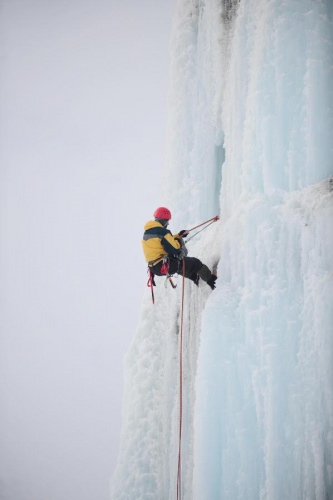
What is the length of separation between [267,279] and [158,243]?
1.42 m

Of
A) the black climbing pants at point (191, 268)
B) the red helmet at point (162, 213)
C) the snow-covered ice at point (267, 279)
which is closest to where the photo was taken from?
the snow-covered ice at point (267, 279)

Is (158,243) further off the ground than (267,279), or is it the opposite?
(158,243)

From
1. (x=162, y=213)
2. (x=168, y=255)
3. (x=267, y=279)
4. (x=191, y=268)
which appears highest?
(x=162, y=213)

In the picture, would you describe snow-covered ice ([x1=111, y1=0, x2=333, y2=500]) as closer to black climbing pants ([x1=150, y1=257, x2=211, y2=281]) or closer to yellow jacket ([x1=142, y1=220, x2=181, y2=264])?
black climbing pants ([x1=150, y1=257, x2=211, y2=281])

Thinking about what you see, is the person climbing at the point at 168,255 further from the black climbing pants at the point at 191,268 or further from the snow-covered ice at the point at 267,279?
the snow-covered ice at the point at 267,279

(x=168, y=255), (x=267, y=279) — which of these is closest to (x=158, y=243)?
(x=168, y=255)

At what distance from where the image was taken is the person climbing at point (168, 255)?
511 cm

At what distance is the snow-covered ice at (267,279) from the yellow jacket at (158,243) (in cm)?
49

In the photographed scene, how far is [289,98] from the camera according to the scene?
4.27 meters

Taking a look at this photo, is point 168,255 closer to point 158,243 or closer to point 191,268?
point 158,243

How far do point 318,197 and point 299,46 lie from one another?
1.41 meters

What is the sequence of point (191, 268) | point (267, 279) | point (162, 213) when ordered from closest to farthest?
point (267, 279), point (191, 268), point (162, 213)

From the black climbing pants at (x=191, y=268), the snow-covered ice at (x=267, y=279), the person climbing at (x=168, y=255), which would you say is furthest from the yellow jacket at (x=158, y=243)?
the snow-covered ice at (x=267, y=279)

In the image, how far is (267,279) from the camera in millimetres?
4211
